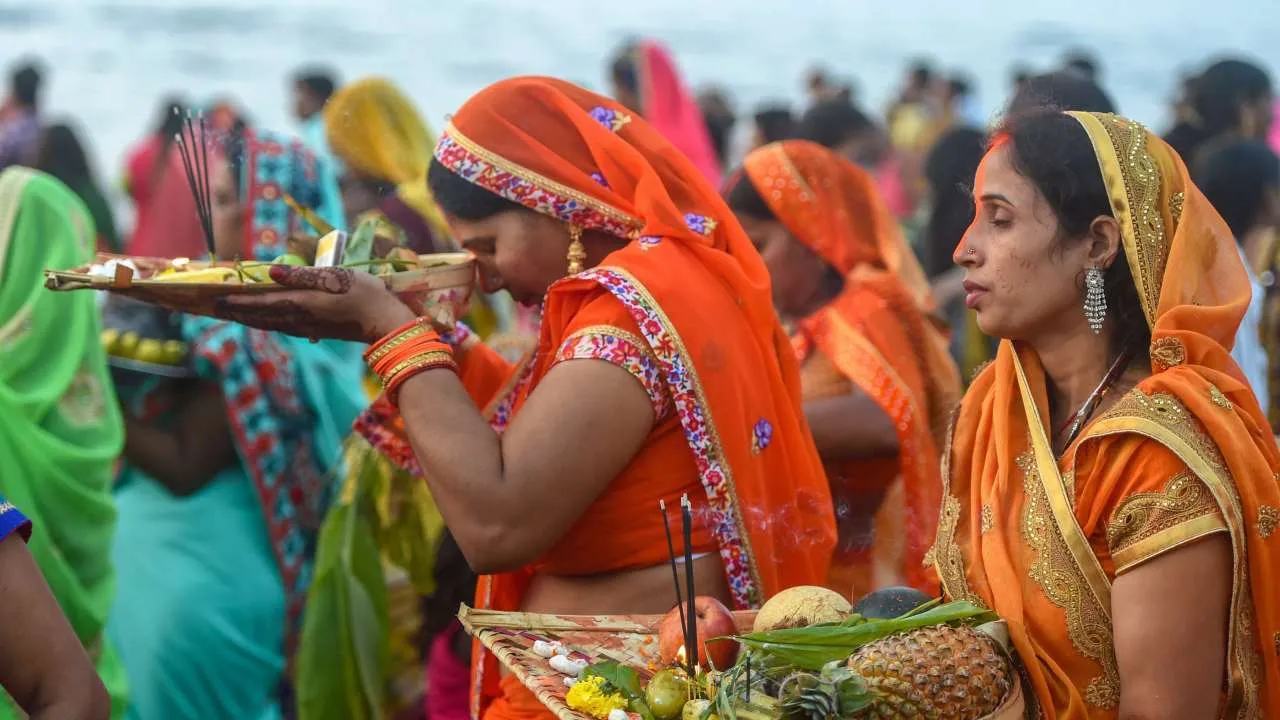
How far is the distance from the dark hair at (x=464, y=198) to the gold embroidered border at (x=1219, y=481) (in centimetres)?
124

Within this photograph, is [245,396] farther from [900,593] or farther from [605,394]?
[900,593]

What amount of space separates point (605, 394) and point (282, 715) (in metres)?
2.73

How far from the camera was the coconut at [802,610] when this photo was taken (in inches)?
86.9

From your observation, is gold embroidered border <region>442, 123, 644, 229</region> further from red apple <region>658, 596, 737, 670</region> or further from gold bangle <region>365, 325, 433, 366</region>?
red apple <region>658, 596, 737, 670</region>

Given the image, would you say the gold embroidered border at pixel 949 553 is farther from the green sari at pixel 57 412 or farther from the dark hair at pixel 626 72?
the dark hair at pixel 626 72

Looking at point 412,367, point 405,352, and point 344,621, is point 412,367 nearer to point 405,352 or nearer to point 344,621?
point 405,352

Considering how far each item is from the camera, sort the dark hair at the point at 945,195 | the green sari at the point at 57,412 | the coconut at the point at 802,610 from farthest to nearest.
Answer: the dark hair at the point at 945,195 → the green sari at the point at 57,412 → the coconut at the point at 802,610

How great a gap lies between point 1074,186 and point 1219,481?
0.47 meters

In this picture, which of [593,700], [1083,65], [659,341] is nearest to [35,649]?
[593,700]

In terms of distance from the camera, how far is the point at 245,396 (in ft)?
14.9

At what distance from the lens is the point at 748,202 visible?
438 cm

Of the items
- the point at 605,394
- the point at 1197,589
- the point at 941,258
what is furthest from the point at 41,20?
the point at 1197,589

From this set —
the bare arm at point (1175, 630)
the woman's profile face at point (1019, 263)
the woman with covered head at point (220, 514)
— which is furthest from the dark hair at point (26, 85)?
the bare arm at point (1175, 630)

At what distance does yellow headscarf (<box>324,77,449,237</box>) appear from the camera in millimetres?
6773
